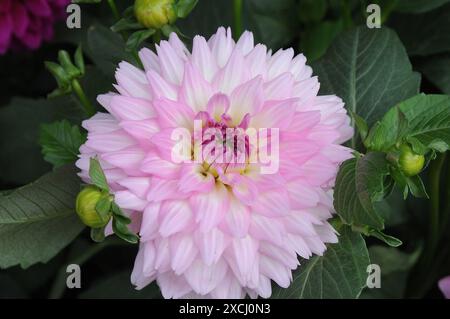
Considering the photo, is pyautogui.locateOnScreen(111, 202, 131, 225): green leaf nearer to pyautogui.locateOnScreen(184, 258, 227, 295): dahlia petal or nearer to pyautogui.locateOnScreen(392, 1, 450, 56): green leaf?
pyautogui.locateOnScreen(184, 258, 227, 295): dahlia petal

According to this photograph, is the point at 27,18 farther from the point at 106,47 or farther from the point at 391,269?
the point at 391,269

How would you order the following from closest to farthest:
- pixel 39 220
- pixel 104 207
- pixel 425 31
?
pixel 104 207
pixel 39 220
pixel 425 31

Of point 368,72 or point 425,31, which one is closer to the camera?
Result: point 368,72

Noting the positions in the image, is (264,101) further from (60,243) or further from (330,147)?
(60,243)

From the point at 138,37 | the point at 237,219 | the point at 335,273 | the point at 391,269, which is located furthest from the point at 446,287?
the point at 138,37

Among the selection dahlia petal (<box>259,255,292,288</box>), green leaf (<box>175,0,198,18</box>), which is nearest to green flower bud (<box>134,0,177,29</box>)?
green leaf (<box>175,0,198,18</box>)
